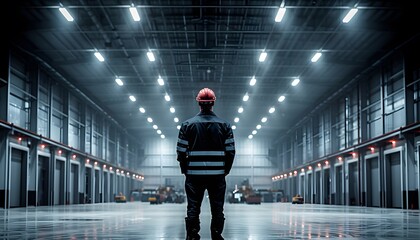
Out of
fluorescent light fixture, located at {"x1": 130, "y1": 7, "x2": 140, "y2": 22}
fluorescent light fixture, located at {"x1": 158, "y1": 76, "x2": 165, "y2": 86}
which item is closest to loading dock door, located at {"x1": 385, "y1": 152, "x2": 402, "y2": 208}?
fluorescent light fixture, located at {"x1": 130, "y1": 7, "x2": 140, "y2": 22}

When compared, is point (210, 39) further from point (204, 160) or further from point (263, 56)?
point (204, 160)

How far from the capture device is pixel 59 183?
45250 mm

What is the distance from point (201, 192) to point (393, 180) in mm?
31896

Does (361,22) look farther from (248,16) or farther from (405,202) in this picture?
(405,202)

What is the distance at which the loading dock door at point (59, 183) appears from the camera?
1736 inches

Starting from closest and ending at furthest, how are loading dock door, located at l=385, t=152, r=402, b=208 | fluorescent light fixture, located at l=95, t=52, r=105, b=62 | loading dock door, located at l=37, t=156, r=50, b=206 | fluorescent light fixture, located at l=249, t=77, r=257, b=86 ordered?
loading dock door, located at l=385, t=152, r=402, b=208
fluorescent light fixture, located at l=95, t=52, r=105, b=62
loading dock door, located at l=37, t=156, r=50, b=206
fluorescent light fixture, located at l=249, t=77, r=257, b=86

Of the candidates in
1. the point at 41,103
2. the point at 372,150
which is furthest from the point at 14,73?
the point at 372,150

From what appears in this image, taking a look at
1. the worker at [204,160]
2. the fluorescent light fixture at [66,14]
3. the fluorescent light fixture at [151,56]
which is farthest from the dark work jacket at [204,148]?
the fluorescent light fixture at [151,56]

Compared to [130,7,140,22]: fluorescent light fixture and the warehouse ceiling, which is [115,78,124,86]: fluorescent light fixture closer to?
the warehouse ceiling

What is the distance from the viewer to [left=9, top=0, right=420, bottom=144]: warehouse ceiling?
94.6 feet

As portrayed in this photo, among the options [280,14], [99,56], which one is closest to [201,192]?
[280,14]

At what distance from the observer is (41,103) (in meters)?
41.0

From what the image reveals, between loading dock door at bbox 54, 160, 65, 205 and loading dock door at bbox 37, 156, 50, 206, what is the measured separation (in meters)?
1.70

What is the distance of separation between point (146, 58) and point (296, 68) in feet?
37.2
